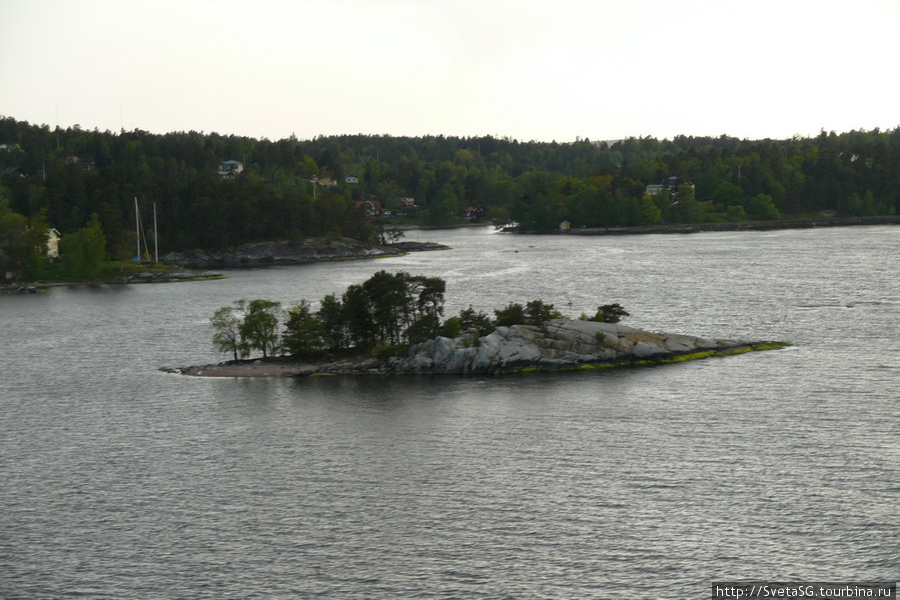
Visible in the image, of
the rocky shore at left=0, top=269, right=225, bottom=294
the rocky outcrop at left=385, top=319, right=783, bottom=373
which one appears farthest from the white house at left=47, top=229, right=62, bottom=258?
the rocky outcrop at left=385, top=319, right=783, bottom=373

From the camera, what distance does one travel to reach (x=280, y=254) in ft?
520

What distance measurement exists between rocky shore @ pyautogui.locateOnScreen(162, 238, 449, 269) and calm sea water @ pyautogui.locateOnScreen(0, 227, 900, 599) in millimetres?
75855

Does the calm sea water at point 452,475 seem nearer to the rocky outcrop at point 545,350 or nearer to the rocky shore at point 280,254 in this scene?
the rocky outcrop at point 545,350

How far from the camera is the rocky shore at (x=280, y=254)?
499ft

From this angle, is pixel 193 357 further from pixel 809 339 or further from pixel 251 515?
pixel 809 339

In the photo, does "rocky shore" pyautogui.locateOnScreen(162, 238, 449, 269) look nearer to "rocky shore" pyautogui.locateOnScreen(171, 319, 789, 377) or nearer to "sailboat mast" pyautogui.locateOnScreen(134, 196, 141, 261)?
"sailboat mast" pyautogui.locateOnScreen(134, 196, 141, 261)

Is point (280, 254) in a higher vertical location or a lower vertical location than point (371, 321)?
higher

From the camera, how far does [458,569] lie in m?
32.3

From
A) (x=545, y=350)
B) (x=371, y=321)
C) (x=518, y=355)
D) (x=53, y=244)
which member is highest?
(x=53, y=244)

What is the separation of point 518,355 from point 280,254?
103 meters

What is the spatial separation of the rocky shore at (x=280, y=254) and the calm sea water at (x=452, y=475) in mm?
75855

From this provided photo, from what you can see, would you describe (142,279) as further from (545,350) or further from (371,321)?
(545,350)

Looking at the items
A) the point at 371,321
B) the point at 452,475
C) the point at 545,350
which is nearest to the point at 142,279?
the point at 371,321

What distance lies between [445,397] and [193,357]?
23616 millimetres
